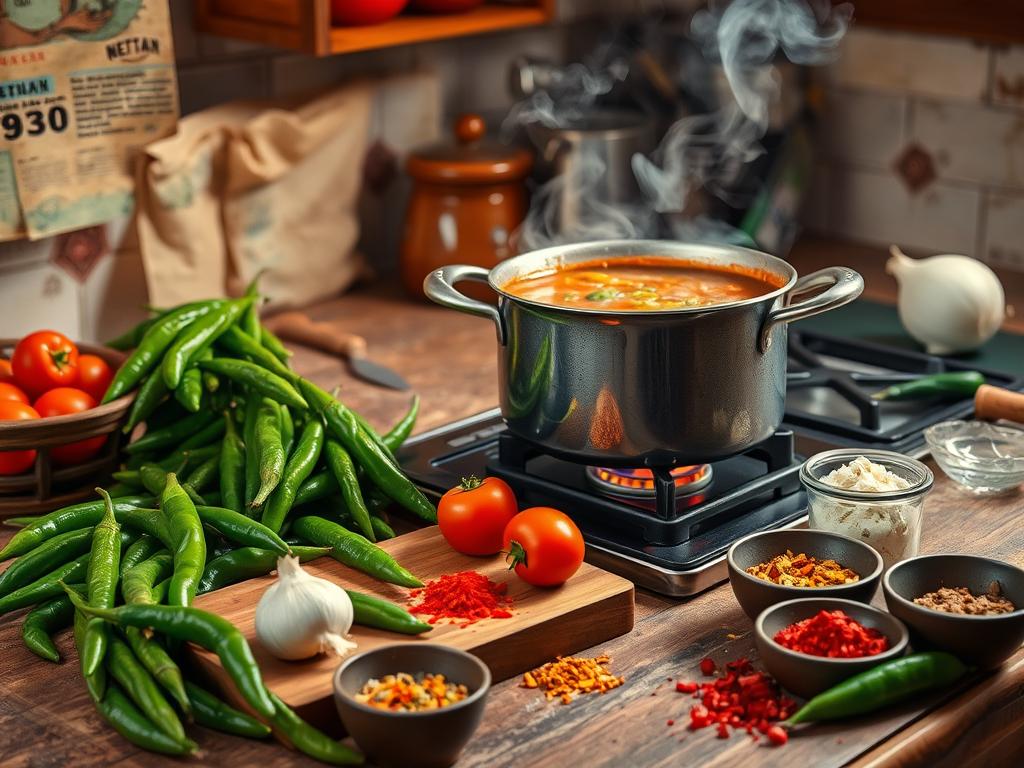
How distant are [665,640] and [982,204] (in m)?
1.43

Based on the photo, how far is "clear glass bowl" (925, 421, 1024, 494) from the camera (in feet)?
5.00

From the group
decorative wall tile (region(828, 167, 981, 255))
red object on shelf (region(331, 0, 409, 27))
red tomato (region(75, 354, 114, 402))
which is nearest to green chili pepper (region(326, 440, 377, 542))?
red tomato (region(75, 354, 114, 402))

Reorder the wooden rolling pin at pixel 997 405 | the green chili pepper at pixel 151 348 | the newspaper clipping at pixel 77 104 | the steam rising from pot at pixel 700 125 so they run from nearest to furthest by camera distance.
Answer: the green chili pepper at pixel 151 348
the wooden rolling pin at pixel 997 405
the newspaper clipping at pixel 77 104
the steam rising from pot at pixel 700 125

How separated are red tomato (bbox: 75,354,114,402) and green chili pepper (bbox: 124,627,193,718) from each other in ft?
1.62

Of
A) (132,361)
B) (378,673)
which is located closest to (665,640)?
(378,673)

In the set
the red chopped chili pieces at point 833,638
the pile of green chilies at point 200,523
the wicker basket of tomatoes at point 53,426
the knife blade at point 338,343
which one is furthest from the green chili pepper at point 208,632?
the knife blade at point 338,343

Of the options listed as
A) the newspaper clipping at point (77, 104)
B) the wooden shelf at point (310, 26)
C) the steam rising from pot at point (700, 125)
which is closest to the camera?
the newspaper clipping at point (77, 104)

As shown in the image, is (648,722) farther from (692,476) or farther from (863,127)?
(863,127)

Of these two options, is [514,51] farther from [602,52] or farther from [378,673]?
[378,673]

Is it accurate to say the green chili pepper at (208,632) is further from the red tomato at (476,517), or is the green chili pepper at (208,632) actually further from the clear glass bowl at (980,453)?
the clear glass bowl at (980,453)

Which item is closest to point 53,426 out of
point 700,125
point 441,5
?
point 441,5

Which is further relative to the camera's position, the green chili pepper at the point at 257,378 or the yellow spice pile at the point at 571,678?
the green chili pepper at the point at 257,378

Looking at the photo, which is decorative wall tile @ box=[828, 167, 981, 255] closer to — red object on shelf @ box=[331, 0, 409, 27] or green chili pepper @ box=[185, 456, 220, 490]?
red object on shelf @ box=[331, 0, 409, 27]

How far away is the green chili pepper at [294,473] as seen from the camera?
1396 mm
